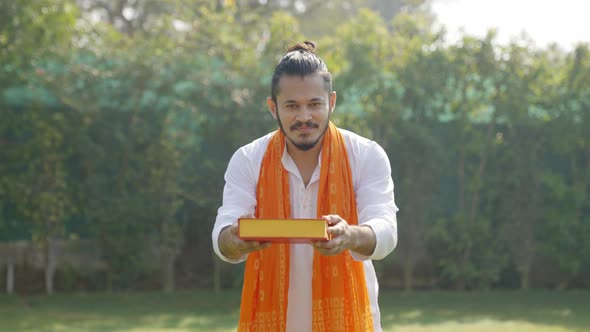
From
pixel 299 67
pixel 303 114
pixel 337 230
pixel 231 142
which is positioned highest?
pixel 231 142

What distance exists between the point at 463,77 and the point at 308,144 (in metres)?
7.27

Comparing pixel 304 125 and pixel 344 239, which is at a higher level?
pixel 304 125

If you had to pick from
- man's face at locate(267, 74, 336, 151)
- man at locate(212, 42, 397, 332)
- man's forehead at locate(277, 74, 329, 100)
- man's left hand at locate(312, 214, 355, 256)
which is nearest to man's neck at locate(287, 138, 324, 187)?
man at locate(212, 42, 397, 332)

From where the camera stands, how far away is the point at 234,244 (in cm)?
310

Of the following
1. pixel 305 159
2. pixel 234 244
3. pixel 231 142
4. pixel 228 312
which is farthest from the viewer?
pixel 231 142

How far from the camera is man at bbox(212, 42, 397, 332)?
11.1ft

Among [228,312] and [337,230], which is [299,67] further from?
[228,312]

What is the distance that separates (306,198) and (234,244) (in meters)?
0.56

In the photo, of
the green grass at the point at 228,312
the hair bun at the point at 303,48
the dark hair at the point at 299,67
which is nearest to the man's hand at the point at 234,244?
the dark hair at the point at 299,67

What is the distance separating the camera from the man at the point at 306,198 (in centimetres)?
338

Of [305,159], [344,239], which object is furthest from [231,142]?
[344,239]

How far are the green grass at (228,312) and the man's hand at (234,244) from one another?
16.0 ft

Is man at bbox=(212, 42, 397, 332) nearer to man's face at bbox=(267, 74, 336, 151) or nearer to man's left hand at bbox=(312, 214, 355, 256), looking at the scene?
man's face at bbox=(267, 74, 336, 151)

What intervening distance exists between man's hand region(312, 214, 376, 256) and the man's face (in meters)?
0.46
